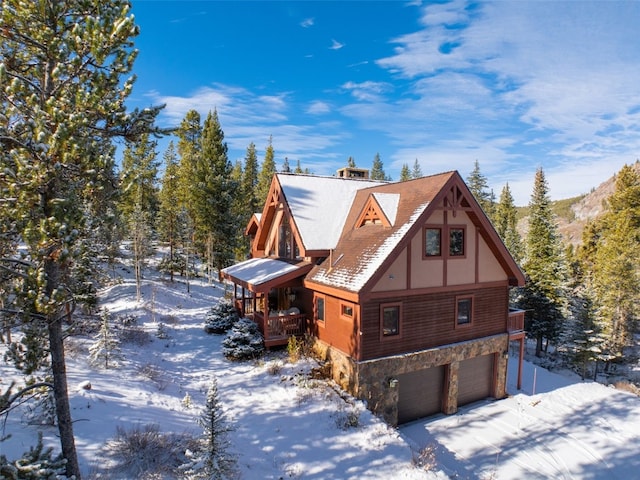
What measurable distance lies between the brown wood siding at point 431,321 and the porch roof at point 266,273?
4.14 meters

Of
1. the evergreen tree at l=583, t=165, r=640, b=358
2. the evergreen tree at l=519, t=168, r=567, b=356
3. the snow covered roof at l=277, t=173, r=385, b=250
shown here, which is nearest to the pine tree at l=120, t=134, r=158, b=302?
the snow covered roof at l=277, t=173, r=385, b=250

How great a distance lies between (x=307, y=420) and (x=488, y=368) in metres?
9.51

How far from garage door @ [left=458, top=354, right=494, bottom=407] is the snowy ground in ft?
1.81

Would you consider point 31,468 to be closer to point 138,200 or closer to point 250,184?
point 138,200

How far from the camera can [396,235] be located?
12.3m

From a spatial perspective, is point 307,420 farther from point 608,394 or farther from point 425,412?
point 608,394

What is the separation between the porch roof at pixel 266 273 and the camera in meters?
14.3

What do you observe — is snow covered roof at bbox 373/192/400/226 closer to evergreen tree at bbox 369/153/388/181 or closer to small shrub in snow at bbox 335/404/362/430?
small shrub in snow at bbox 335/404/362/430

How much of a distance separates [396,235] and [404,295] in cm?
218

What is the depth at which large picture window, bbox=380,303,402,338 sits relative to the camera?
40.5 feet

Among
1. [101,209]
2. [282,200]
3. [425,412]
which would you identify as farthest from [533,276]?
[101,209]

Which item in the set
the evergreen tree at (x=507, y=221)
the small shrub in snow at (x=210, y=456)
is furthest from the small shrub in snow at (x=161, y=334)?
the evergreen tree at (x=507, y=221)

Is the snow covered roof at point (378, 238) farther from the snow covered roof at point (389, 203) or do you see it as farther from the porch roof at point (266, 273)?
the porch roof at point (266, 273)

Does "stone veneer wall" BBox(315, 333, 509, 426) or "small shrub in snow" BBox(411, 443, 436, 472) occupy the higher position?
"stone veneer wall" BBox(315, 333, 509, 426)
